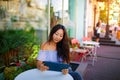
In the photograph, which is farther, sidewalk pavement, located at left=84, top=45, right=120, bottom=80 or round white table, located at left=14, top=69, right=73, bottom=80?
sidewalk pavement, located at left=84, top=45, right=120, bottom=80

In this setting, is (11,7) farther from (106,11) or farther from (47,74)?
(106,11)

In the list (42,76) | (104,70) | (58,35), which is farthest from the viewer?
(104,70)

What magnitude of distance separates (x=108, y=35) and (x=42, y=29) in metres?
7.90

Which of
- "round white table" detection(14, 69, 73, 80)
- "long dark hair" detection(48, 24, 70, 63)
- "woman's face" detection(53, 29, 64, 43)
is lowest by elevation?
"round white table" detection(14, 69, 73, 80)

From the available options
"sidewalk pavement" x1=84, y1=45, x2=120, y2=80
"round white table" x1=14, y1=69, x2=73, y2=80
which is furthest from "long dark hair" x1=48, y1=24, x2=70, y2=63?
"sidewalk pavement" x1=84, y1=45, x2=120, y2=80

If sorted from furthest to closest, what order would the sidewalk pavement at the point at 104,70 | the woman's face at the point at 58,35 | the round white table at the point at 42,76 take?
1. the sidewalk pavement at the point at 104,70
2. the woman's face at the point at 58,35
3. the round white table at the point at 42,76

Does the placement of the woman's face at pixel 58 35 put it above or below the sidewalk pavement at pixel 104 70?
above

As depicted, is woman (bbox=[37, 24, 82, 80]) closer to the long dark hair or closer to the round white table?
the long dark hair

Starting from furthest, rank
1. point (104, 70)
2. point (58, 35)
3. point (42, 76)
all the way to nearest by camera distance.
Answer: point (104, 70), point (58, 35), point (42, 76)

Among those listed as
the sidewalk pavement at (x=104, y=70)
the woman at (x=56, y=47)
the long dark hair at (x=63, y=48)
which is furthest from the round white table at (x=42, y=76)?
the sidewalk pavement at (x=104, y=70)

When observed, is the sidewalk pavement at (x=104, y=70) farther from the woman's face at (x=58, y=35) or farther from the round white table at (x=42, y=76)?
the round white table at (x=42, y=76)

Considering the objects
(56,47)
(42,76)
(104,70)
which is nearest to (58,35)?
(56,47)

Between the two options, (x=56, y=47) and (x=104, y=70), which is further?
(x=104, y=70)

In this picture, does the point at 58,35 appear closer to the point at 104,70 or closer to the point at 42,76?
the point at 42,76
